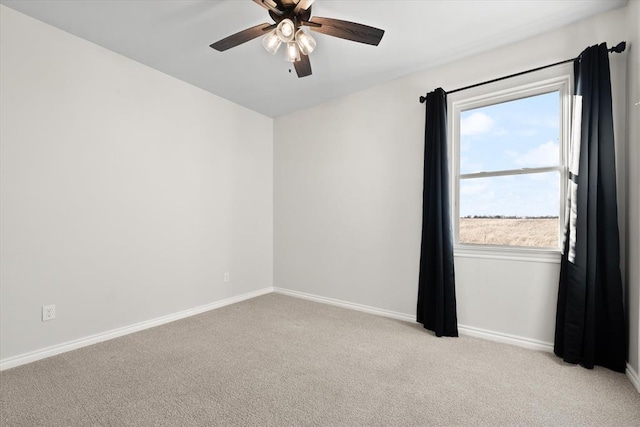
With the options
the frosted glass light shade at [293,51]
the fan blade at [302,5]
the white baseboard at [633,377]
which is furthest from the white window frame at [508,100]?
the fan blade at [302,5]

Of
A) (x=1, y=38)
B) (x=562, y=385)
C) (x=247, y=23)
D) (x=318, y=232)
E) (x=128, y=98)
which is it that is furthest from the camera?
(x=318, y=232)

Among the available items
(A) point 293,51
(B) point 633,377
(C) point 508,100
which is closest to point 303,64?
(A) point 293,51

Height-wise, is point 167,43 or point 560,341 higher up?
point 167,43

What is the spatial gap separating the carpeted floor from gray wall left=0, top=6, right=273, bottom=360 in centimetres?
43

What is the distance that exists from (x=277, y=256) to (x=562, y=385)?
336 centimetres

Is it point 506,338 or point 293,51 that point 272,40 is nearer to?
point 293,51

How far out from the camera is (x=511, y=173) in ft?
8.79

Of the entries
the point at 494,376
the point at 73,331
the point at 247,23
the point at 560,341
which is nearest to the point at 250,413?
the point at 494,376

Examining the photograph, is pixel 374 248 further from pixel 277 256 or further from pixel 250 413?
pixel 250 413

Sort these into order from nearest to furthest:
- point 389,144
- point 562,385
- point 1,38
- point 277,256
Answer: point 562,385 < point 1,38 < point 389,144 < point 277,256

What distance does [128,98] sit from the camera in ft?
9.37

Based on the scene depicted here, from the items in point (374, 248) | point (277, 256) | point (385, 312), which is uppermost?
point (374, 248)

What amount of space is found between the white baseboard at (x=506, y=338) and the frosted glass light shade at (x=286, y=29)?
9.38ft

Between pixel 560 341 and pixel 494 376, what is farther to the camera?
pixel 560 341
